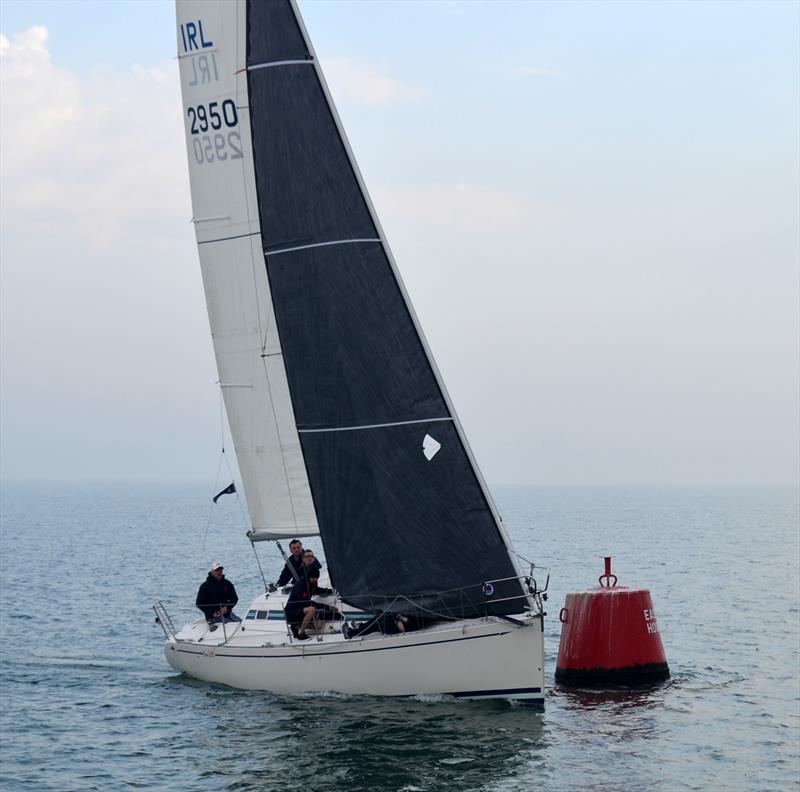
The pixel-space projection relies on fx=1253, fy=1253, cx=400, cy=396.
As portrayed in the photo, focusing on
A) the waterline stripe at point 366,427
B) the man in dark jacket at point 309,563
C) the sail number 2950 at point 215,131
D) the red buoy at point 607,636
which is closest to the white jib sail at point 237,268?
the sail number 2950 at point 215,131

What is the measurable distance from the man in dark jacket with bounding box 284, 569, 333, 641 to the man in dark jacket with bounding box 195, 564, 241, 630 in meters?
2.35

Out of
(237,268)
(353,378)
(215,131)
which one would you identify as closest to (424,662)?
(353,378)

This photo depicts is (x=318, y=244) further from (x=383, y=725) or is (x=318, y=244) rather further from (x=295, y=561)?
(x=383, y=725)

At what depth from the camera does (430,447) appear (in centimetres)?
2006

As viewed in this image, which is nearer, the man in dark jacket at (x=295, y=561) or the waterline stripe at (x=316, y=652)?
the waterline stripe at (x=316, y=652)

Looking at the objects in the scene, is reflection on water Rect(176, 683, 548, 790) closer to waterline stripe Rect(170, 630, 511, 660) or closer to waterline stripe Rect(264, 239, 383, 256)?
waterline stripe Rect(170, 630, 511, 660)

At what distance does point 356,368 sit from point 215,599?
20.4 feet

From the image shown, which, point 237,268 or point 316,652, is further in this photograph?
point 237,268

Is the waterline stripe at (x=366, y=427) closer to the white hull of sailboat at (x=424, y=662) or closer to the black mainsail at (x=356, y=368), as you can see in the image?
the black mainsail at (x=356, y=368)

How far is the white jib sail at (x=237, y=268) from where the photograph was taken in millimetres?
22984

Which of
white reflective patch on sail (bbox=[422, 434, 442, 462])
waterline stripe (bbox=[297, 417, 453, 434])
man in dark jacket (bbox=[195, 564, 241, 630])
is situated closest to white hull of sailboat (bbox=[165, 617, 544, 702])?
man in dark jacket (bbox=[195, 564, 241, 630])

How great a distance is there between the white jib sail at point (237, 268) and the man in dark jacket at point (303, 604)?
1.66 meters

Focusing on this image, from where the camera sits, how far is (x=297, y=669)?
21016mm

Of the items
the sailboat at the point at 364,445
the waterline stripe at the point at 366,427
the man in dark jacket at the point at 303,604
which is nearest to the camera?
the sailboat at the point at 364,445
